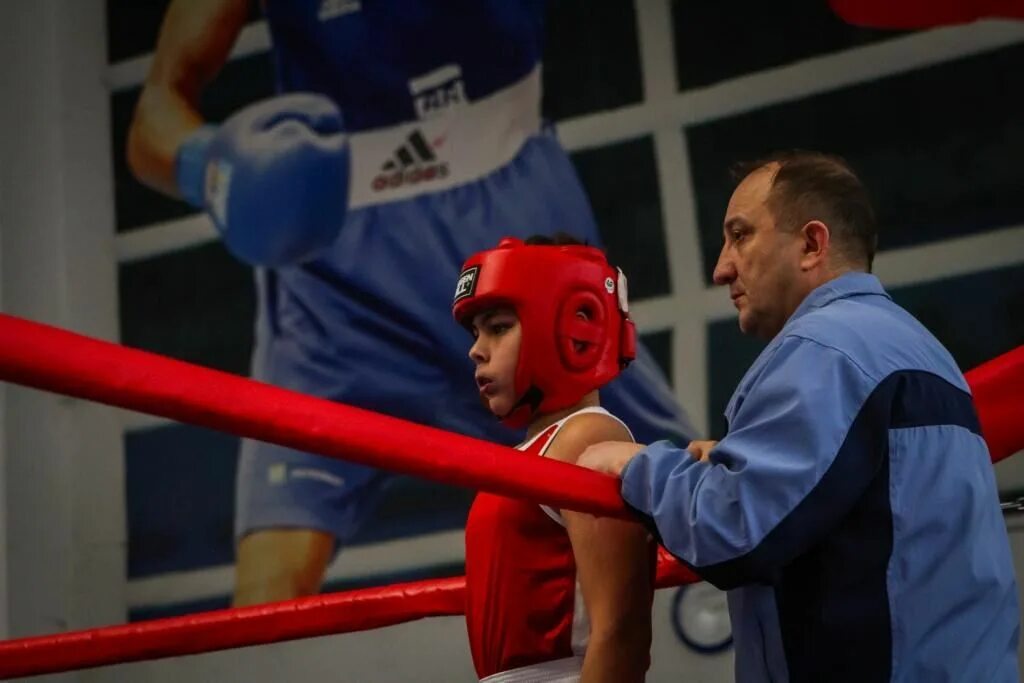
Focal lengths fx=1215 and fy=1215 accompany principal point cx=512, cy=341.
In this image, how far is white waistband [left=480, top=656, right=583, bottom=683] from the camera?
1.48 meters

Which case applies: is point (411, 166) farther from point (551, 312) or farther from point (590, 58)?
point (551, 312)

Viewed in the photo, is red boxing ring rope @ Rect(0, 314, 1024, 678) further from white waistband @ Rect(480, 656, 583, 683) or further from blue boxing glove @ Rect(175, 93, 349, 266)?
blue boxing glove @ Rect(175, 93, 349, 266)

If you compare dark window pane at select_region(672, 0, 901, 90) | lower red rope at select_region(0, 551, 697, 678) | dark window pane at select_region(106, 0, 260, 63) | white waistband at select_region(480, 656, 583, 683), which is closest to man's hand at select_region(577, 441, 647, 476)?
white waistband at select_region(480, 656, 583, 683)

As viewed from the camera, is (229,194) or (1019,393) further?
(229,194)

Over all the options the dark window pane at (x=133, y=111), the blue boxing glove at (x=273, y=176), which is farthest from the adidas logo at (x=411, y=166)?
the dark window pane at (x=133, y=111)

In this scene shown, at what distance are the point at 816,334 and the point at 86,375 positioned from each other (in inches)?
27.9

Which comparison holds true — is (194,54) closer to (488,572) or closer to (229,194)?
(229,194)

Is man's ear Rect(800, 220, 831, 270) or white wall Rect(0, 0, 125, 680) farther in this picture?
white wall Rect(0, 0, 125, 680)

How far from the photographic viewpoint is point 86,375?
3.36 feet

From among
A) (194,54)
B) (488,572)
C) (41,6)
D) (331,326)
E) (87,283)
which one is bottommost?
(488,572)

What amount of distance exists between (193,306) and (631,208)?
1422 mm

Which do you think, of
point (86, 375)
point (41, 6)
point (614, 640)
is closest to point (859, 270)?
point (614, 640)

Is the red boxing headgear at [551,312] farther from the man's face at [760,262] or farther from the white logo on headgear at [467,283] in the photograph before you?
the man's face at [760,262]

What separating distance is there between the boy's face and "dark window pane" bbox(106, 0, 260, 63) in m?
2.73
